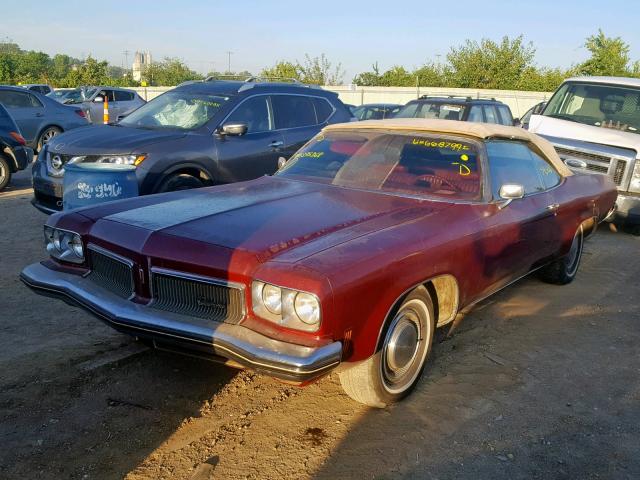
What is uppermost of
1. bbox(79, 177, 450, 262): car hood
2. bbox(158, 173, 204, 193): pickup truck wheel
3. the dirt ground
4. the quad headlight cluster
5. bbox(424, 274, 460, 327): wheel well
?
bbox(79, 177, 450, 262): car hood

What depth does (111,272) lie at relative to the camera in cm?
344

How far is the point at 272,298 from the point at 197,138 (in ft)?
13.7

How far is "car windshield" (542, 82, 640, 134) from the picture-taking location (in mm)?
8773

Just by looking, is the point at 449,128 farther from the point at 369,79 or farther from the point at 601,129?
the point at 369,79

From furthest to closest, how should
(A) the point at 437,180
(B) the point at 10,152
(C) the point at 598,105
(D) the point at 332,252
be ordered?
(B) the point at 10,152, (C) the point at 598,105, (A) the point at 437,180, (D) the point at 332,252

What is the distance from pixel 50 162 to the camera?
21.9 ft

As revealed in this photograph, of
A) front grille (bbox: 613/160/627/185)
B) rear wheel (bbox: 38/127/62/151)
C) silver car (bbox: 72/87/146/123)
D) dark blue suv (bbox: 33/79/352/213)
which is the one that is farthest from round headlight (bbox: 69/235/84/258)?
silver car (bbox: 72/87/146/123)

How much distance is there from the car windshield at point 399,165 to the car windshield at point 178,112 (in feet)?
8.28

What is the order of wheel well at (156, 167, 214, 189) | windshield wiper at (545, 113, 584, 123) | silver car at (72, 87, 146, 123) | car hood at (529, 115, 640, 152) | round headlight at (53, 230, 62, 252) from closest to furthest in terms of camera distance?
1. round headlight at (53, 230, 62, 252)
2. wheel well at (156, 167, 214, 189)
3. car hood at (529, 115, 640, 152)
4. windshield wiper at (545, 113, 584, 123)
5. silver car at (72, 87, 146, 123)

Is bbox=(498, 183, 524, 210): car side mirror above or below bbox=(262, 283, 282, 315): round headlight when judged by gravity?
above

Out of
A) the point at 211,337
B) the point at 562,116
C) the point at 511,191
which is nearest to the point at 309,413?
the point at 211,337

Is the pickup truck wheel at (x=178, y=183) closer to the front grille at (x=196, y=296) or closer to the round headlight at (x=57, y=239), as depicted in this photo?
the round headlight at (x=57, y=239)

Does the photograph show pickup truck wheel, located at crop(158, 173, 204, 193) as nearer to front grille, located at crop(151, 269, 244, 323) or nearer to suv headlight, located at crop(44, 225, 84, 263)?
suv headlight, located at crop(44, 225, 84, 263)

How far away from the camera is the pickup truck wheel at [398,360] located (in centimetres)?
325
